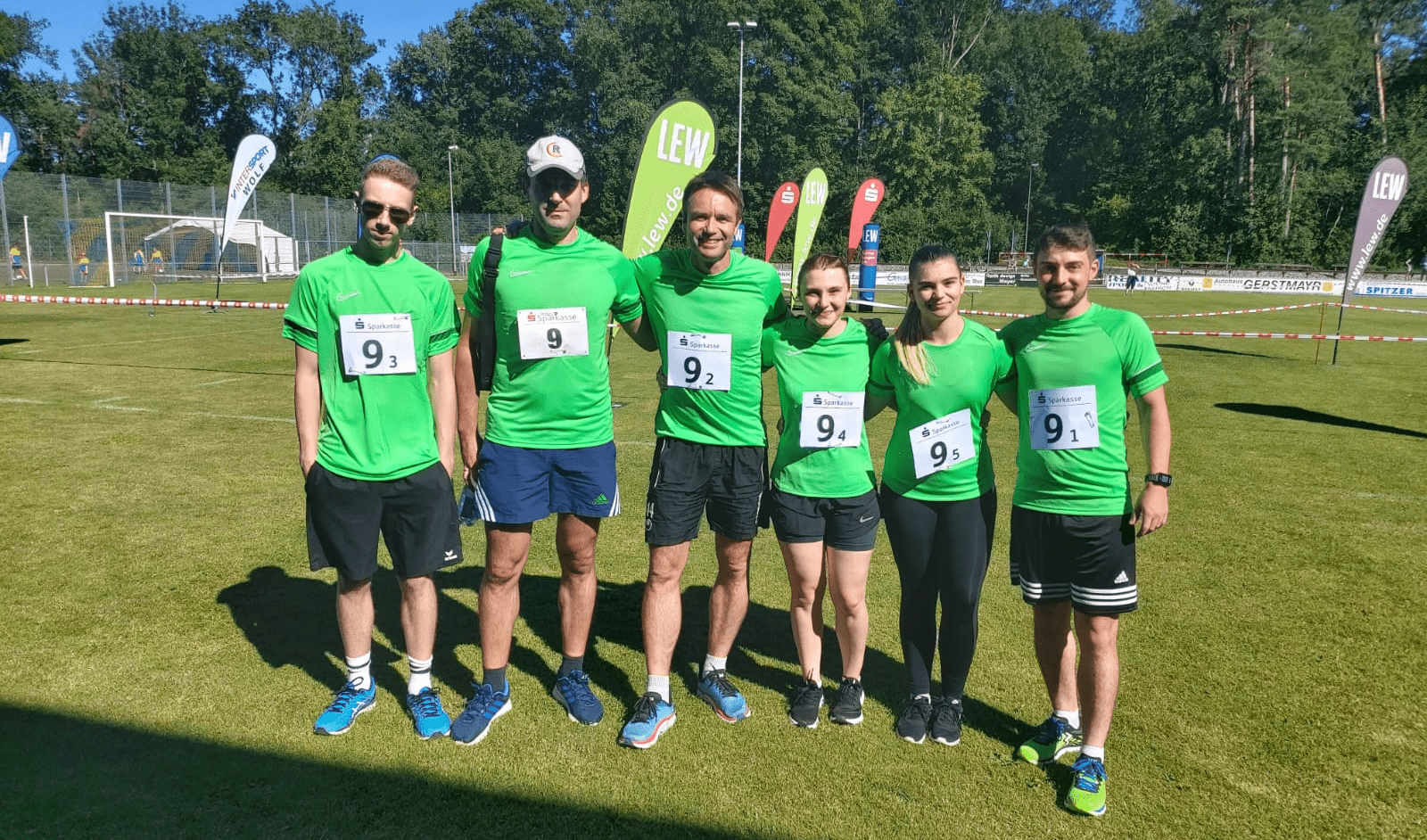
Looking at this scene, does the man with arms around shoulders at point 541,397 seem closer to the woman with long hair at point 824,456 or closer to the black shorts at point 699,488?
the black shorts at point 699,488

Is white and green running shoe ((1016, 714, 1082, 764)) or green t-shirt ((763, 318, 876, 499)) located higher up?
green t-shirt ((763, 318, 876, 499))

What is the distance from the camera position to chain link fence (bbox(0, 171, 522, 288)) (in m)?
29.3

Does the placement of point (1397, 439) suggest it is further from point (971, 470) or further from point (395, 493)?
point (395, 493)

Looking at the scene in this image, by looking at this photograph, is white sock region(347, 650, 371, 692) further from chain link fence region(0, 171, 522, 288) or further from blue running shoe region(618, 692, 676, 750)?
chain link fence region(0, 171, 522, 288)

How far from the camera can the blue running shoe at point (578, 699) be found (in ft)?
11.4

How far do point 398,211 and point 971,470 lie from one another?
7.54 feet

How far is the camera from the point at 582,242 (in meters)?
3.39

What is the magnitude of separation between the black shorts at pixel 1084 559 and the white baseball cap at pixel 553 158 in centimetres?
205

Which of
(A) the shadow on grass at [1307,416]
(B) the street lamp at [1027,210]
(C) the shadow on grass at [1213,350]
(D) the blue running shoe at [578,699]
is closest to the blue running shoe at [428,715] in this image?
(D) the blue running shoe at [578,699]

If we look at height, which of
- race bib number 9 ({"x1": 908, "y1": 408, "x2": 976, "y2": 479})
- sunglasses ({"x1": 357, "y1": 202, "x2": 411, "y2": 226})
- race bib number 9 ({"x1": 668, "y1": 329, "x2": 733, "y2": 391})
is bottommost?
race bib number 9 ({"x1": 908, "y1": 408, "x2": 976, "y2": 479})

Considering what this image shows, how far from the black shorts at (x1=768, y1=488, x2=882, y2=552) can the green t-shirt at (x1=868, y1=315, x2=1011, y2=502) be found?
0.62 ft

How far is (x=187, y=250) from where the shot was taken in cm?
3441

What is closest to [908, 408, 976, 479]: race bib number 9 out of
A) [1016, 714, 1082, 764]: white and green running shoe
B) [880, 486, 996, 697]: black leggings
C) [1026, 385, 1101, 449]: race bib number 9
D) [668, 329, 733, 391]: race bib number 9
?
[880, 486, 996, 697]: black leggings

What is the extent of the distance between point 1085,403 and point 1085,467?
0.72 feet
